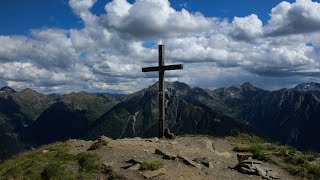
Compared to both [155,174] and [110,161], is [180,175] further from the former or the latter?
[110,161]

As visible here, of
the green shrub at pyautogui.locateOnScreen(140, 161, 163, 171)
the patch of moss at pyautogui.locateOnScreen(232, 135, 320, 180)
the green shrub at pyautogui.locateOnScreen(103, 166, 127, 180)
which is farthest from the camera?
the patch of moss at pyautogui.locateOnScreen(232, 135, 320, 180)

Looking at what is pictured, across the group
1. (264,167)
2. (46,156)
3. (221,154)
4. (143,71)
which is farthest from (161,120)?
(264,167)

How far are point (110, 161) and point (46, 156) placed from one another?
5.29 m

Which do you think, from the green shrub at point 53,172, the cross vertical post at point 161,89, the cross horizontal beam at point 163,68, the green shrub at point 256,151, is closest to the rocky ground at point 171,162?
the green shrub at point 256,151

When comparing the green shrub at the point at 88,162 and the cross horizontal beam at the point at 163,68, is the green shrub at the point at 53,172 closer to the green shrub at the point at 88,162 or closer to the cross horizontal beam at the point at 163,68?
the green shrub at the point at 88,162

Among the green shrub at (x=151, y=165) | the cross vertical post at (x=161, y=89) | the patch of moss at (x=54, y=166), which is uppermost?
the cross vertical post at (x=161, y=89)

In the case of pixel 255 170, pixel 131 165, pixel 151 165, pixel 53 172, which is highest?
pixel 151 165

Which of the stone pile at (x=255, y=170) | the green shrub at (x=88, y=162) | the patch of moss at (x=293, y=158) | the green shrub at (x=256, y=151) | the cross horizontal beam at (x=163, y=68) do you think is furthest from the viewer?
the cross horizontal beam at (x=163, y=68)

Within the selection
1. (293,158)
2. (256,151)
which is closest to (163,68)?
(256,151)

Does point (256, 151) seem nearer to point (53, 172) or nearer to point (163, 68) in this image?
point (53, 172)

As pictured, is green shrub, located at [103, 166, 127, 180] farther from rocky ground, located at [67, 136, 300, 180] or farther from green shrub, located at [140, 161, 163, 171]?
green shrub, located at [140, 161, 163, 171]

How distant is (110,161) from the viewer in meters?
22.2

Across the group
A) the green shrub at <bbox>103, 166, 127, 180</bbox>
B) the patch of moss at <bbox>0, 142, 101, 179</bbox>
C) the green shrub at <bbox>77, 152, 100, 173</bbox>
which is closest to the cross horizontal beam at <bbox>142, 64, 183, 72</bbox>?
the patch of moss at <bbox>0, 142, 101, 179</bbox>

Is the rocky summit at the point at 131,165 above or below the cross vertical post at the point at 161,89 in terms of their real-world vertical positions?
below
